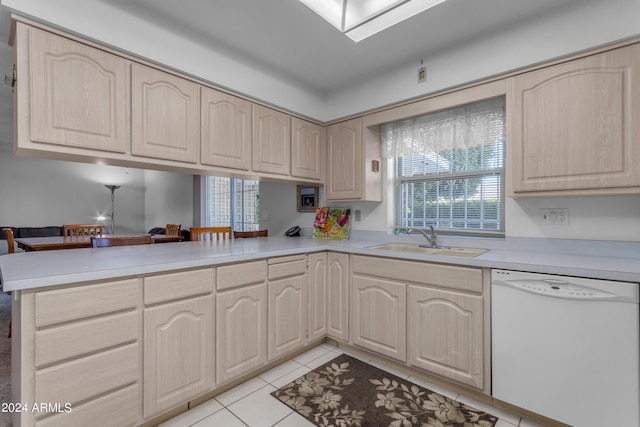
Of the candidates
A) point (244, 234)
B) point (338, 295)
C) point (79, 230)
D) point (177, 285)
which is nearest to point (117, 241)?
point (177, 285)

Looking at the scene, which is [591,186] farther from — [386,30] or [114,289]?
[114,289]

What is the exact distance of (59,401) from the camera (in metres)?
1.19

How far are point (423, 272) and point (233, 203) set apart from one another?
443cm

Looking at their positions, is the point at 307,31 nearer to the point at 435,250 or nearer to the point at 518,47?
the point at 518,47

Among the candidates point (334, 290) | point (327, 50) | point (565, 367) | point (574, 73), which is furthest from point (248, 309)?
point (574, 73)

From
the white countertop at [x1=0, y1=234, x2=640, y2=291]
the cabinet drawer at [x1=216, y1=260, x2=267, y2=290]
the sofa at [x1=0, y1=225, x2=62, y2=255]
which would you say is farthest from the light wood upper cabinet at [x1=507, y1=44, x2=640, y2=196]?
the sofa at [x1=0, y1=225, x2=62, y2=255]

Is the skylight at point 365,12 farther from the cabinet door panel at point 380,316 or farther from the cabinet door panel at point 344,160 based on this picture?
the cabinet door panel at point 380,316

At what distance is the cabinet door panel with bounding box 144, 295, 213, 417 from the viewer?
1.45 meters

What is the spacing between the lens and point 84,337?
125 cm

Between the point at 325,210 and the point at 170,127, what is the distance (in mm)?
1702

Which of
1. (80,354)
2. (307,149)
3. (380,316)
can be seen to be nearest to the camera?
(80,354)

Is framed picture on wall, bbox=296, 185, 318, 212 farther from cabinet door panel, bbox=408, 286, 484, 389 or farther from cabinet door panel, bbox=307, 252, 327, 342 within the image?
cabinet door panel, bbox=408, 286, 484, 389

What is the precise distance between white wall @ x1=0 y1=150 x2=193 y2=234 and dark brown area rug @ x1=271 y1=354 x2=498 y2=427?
539cm

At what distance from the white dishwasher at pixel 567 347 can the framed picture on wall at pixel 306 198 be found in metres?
1.97
